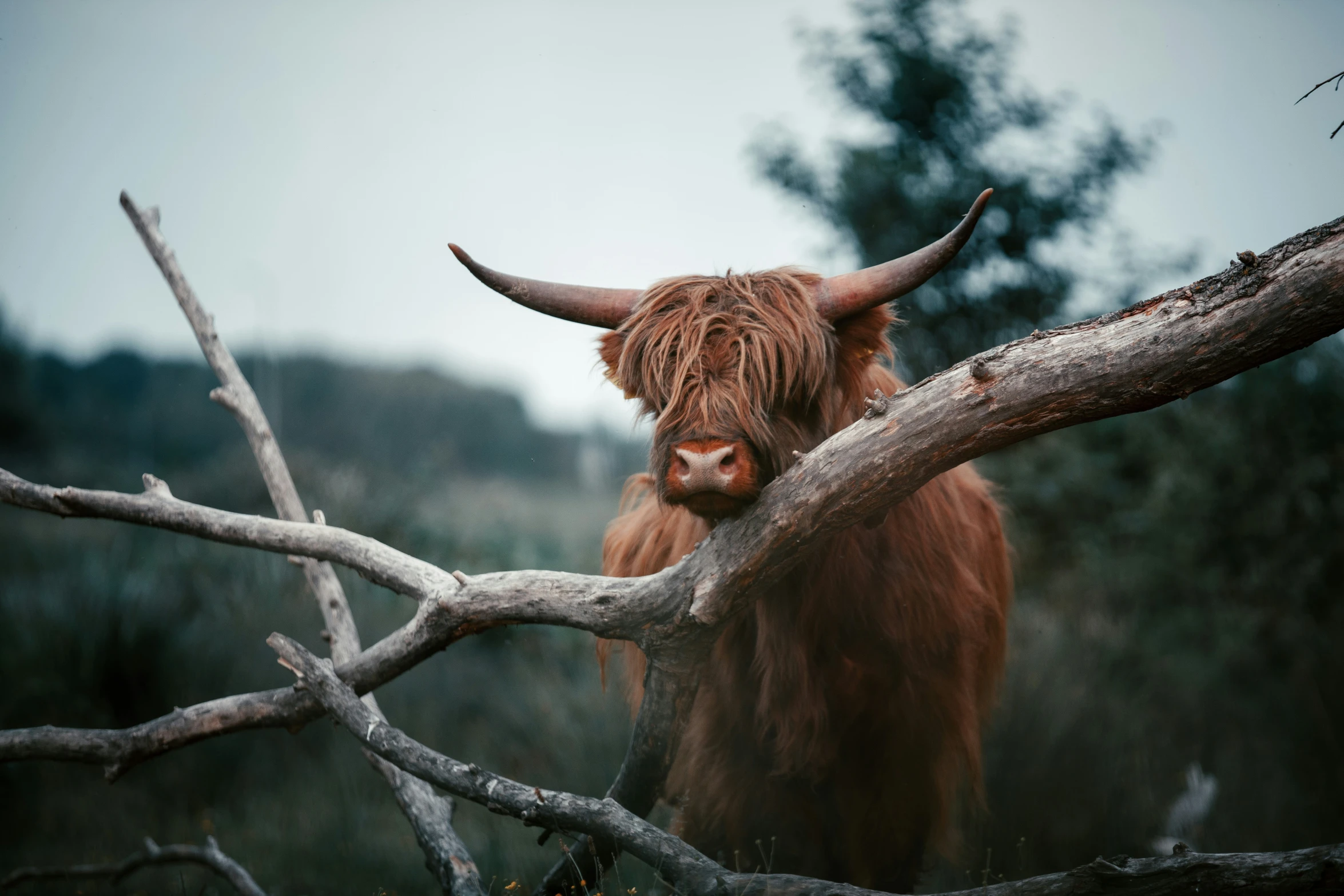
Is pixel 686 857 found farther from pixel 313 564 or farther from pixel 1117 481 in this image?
pixel 1117 481

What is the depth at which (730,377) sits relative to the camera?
94.2 inches

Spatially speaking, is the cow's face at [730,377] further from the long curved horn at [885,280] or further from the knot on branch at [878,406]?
the knot on branch at [878,406]

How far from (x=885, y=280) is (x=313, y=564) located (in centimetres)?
263

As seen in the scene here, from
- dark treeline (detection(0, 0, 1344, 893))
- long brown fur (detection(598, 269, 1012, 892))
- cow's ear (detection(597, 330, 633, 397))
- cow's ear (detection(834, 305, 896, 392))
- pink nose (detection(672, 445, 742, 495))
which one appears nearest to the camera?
pink nose (detection(672, 445, 742, 495))

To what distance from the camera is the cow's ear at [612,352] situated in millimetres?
2867

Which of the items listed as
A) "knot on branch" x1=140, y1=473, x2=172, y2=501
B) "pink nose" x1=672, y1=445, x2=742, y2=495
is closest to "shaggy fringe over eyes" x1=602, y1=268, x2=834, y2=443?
"pink nose" x1=672, y1=445, x2=742, y2=495

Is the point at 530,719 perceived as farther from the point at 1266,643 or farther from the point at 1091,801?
the point at 1266,643

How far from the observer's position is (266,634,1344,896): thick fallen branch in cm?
175

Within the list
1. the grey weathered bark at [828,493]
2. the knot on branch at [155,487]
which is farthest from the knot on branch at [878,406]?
the knot on branch at [155,487]

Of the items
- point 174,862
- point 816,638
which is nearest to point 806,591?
point 816,638

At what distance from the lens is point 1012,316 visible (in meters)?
7.05

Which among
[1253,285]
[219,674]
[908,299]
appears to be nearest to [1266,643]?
[908,299]

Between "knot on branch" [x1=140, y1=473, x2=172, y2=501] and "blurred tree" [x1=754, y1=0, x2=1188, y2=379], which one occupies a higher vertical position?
"blurred tree" [x1=754, y1=0, x2=1188, y2=379]

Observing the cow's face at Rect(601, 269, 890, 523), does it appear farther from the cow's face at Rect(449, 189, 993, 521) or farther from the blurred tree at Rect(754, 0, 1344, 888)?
the blurred tree at Rect(754, 0, 1344, 888)
